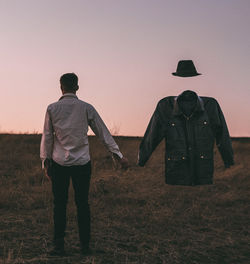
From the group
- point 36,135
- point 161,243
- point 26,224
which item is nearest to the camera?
point 161,243

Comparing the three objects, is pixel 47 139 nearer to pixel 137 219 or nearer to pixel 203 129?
pixel 203 129

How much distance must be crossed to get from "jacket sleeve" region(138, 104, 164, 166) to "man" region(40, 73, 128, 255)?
1326mm

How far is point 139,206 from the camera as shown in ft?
28.5

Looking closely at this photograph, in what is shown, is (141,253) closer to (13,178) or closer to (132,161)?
(13,178)

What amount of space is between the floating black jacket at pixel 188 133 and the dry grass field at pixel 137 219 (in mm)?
1068

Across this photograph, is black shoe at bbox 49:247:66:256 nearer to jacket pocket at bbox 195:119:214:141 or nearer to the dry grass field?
the dry grass field

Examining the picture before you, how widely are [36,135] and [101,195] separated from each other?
35.2 feet

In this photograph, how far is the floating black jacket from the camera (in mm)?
5602

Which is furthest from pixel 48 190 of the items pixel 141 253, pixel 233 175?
pixel 233 175

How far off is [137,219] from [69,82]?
3712 millimetres

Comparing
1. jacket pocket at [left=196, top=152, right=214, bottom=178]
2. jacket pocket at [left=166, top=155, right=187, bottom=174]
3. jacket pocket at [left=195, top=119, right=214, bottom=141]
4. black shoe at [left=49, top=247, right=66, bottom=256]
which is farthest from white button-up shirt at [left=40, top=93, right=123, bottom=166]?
jacket pocket at [left=196, top=152, right=214, bottom=178]

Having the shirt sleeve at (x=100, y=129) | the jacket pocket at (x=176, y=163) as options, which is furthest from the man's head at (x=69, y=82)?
the jacket pocket at (x=176, y=163)

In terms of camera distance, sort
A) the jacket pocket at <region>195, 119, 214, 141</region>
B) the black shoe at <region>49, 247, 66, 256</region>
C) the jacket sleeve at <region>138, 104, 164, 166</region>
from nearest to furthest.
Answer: the black shoe at <region>49, 247, 66, 256</region> < the jacket pocket at <region>195, 119, 214, 141</region> < the jacket sleeve at <region>138, 104, 164, 166</region>

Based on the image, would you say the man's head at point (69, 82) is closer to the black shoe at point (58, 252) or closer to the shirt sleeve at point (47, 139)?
the shirt sleeve at point (47, 139)
